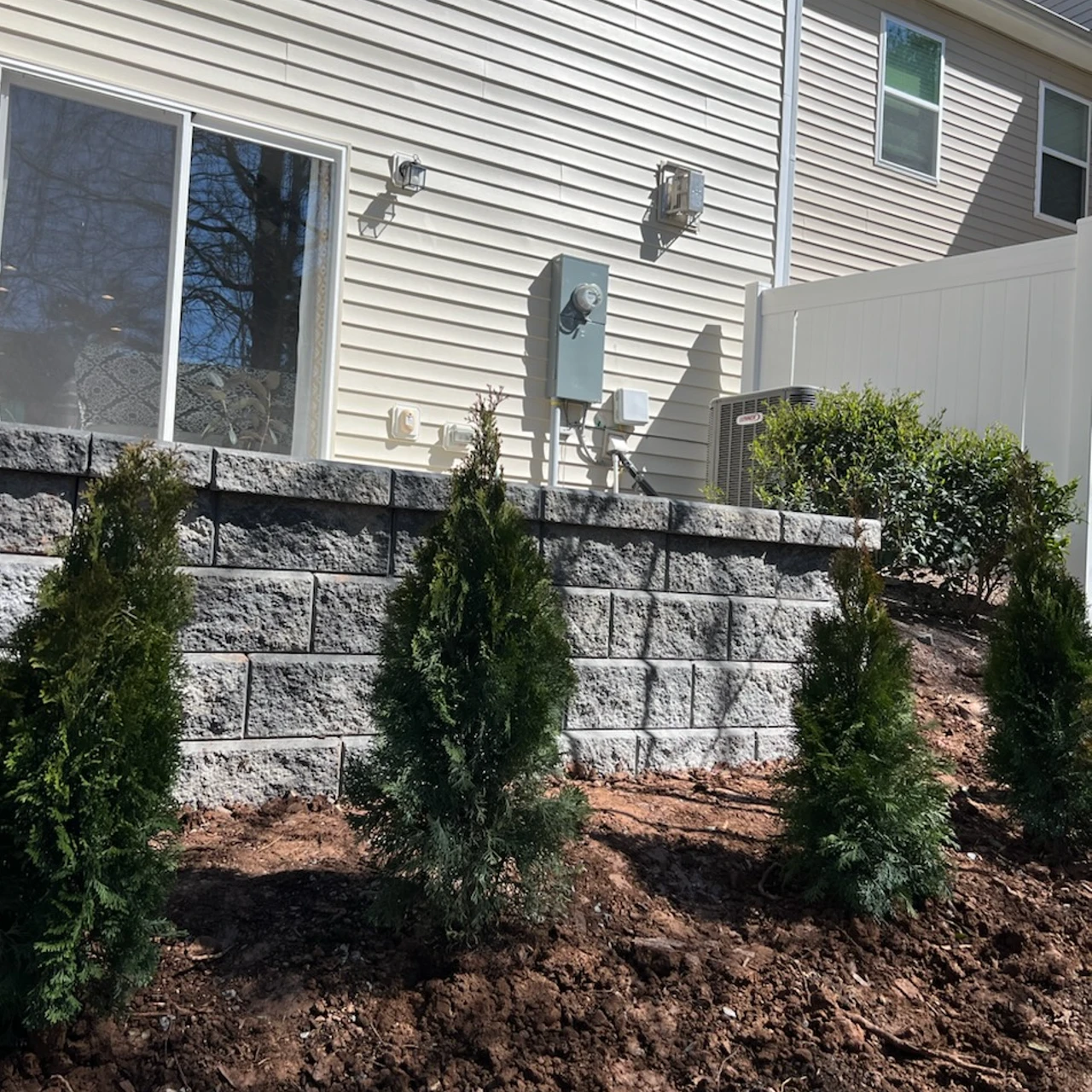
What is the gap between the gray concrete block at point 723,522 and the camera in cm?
435

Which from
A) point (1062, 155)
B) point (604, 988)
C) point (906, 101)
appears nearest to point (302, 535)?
point (604, 988)

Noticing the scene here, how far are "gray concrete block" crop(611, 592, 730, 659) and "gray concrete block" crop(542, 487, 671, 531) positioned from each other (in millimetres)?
272

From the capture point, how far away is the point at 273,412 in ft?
20.8

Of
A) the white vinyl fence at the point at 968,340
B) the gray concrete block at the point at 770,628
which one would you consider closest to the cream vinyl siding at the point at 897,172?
the white vinyl fence at the point at 968,340

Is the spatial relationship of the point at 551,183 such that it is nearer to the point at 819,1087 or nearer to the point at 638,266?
the point at 638,266

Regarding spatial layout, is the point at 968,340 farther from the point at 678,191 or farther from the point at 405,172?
the point at 405,172

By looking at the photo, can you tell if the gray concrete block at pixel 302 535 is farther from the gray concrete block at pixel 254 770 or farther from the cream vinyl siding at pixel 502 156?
the cream vinyl siding at pixel 502 156

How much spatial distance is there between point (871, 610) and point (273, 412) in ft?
13.3

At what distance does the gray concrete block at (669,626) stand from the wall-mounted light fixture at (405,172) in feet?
11.8

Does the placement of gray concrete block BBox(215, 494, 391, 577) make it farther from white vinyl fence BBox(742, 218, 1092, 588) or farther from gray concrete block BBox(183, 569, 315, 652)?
white vinyl fence BBox(742, 218, 1092, 588)

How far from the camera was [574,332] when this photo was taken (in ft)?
24.4

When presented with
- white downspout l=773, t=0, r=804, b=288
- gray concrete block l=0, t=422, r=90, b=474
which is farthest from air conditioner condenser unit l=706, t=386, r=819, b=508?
gray concrete block l=0, t=422, r=90, b=474

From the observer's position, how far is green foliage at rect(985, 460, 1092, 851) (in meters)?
3.76

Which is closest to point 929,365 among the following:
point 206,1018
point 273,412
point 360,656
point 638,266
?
point 638,266
